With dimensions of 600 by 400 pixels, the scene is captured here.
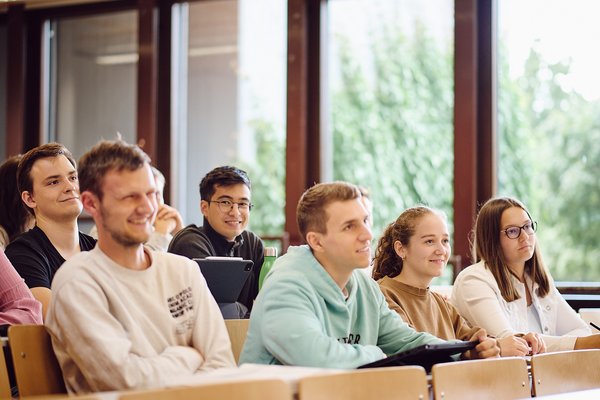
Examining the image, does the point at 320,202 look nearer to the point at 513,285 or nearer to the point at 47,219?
the point at 47,219

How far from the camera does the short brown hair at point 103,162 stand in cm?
228

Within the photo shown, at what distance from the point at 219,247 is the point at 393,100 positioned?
8.42 ft

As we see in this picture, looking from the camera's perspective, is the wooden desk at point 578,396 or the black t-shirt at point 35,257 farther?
the black t-shirt at point 35,257


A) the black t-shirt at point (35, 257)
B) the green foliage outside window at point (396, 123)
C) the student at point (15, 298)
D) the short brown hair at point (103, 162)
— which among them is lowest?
the student at point (15, 298)

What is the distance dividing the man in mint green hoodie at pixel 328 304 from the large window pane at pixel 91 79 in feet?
14.7

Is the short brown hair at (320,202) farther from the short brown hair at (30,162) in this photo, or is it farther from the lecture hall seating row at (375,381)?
the short brown hair at (30,162)

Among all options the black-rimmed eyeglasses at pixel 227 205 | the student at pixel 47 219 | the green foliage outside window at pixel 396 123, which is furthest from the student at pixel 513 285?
the green foliage outside window at pixel 396 123

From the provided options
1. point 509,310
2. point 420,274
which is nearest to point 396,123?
point 509,310

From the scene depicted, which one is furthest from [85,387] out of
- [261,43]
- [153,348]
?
[261,43]

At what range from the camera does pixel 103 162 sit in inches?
90.3

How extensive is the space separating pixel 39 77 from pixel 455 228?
145 inches

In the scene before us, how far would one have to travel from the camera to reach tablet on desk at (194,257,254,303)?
3215 mm

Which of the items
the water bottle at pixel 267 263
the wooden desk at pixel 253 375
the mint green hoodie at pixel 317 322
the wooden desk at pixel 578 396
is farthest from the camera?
the water bottle at pixel 267 263

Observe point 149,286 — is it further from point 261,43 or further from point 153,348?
point 261,43
